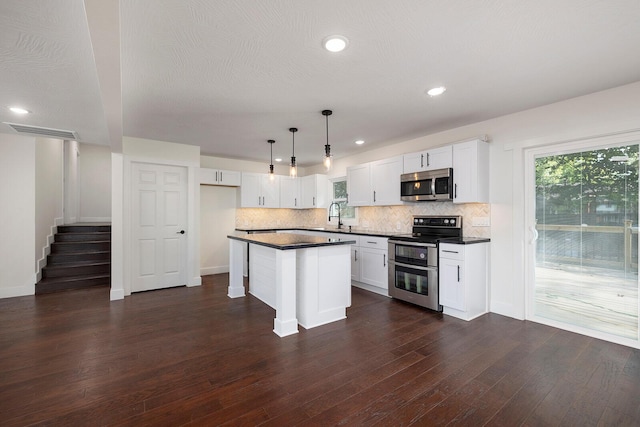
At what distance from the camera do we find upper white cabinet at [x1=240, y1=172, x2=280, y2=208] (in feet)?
19.6

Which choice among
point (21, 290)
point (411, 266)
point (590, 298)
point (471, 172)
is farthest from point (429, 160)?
point (21, 290)

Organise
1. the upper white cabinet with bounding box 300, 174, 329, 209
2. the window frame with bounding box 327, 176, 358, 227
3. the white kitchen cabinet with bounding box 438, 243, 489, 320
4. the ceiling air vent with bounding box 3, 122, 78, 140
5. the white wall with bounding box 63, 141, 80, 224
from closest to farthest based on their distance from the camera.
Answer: the white kitchen cabinet with bounding box 438, 243, 489, 320, the ceiling air vent with bounding box 3, 122, 78, 140, the window frame with bounding box 327, 176, 358, 227, the upper white cabinet with bounding box 300, 174, 329, 209, the white wall with bounding box 63, 141, 80, 224

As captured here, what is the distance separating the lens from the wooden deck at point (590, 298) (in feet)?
9.09

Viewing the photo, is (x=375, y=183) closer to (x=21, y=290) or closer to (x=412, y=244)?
(x=412, y=244)

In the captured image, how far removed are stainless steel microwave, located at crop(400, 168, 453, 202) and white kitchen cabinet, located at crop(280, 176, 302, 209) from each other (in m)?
2.81

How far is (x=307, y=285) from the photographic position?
123 inches

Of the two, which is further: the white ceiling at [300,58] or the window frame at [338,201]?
the window frame at [338,201]

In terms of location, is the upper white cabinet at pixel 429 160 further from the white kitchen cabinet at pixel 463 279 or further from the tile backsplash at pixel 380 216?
the white kitchen cabinet at pixel 463 279

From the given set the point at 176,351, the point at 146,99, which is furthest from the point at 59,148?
the point at 176,351

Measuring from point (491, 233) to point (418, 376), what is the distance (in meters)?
2.28

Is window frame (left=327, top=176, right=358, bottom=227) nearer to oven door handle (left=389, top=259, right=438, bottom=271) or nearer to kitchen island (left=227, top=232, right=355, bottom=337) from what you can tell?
oven door handle (left=389, top=259, right=438, bottom=271)

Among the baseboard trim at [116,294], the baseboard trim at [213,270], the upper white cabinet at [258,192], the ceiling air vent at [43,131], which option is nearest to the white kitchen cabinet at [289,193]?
the upper white cabinet at [258,192]

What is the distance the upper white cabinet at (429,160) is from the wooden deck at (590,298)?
167 cm

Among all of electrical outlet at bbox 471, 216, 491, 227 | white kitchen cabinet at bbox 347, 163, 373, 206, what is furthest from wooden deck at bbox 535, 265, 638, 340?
white kitchen cabinet at bbox 347, 163, 373, 206
